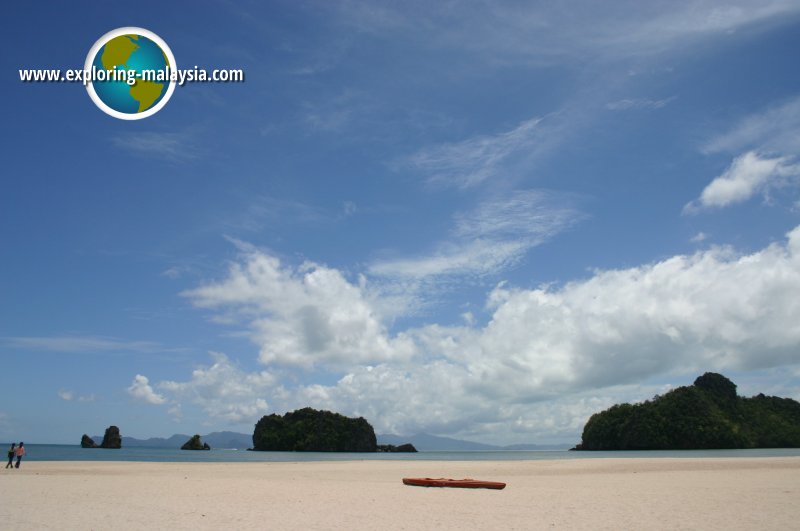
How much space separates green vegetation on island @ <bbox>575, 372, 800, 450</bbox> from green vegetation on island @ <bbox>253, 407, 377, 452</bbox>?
64281 millimetres

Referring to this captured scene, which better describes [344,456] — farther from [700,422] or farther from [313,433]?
[700,422]

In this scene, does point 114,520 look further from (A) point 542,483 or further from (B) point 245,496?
(A) point 542,483

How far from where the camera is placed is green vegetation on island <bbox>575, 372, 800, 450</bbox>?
134 meters

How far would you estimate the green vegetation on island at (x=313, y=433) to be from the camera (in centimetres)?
16525

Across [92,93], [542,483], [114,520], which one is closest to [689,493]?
[542,483]

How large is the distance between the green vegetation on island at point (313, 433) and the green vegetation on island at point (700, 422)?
211ft

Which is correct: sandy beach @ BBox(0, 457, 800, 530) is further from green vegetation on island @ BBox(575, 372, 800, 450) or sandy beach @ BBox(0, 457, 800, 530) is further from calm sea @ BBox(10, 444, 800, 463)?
green vegetation on island @ BBox(575, 372, 800, 450)

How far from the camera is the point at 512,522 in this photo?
52.5ft

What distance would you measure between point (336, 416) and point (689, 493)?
15495 cm

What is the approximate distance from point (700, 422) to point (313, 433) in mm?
101787

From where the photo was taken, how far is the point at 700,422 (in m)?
134

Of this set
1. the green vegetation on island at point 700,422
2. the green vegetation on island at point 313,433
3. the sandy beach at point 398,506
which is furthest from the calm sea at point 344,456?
the green vegetation on island at point 313,433

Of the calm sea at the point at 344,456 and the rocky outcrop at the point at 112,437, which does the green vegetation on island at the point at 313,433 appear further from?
the calm sea at the point at 344,456

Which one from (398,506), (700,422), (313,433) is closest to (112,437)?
(313,433)
